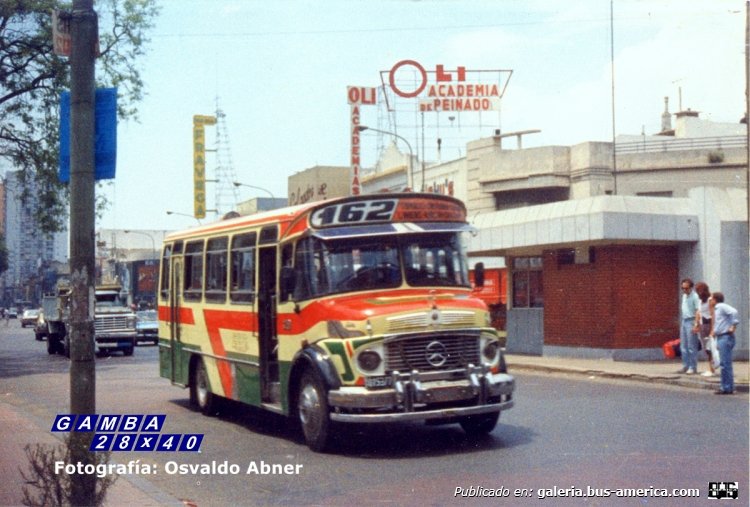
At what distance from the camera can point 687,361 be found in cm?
1914

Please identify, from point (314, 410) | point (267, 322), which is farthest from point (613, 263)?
point (314, 410)

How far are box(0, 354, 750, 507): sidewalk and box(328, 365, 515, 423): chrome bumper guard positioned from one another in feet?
7.24

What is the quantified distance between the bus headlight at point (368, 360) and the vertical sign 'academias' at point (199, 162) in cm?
5283

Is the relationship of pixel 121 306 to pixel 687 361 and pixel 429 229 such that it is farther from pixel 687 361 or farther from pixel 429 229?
pixel 429 229

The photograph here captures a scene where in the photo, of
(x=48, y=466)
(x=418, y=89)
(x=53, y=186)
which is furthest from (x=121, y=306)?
(x=48, y=466)

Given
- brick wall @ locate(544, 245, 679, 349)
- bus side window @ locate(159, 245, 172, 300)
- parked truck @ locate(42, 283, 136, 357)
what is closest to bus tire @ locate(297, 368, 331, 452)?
bus side window @ locate(159, 245, 172, 300)

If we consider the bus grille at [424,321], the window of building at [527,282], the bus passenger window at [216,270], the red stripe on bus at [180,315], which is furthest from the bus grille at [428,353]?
the window of building at [527,282]

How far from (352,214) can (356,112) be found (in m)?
34.7

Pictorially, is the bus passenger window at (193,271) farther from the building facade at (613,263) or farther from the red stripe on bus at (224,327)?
the building facade at (613,263)

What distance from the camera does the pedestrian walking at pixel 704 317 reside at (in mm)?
18391

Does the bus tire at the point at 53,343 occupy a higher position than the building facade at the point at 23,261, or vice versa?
the building facade at the point at 23,261

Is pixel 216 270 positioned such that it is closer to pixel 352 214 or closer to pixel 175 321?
pixel 175 321

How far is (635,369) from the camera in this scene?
821 inches

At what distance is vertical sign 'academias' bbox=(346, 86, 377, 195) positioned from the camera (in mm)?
45219
